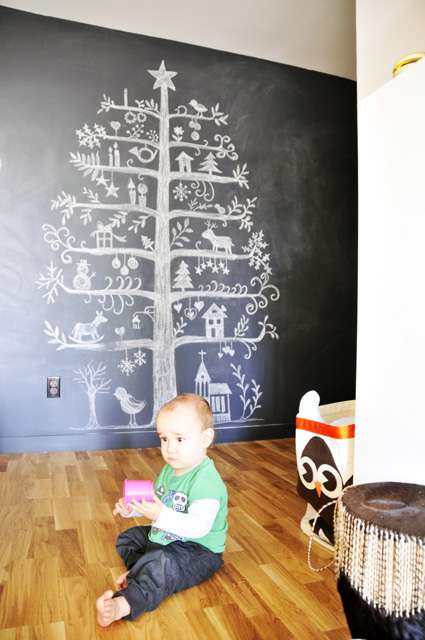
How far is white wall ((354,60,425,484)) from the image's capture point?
138 centimetres

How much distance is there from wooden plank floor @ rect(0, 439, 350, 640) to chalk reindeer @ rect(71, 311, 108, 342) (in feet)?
2.50

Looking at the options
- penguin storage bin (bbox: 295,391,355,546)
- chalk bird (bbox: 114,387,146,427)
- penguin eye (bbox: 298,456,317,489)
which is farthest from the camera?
chalk bird (bbox: 114,387,146,427)

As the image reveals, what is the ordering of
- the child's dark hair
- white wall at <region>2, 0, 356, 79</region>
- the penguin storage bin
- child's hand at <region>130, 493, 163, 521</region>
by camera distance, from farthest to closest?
white wall at <region>2, 0, 356, 79</region>
the penguin storage bin
the child's dark hair
child's hand at <region>130, 493, 163, 521</region>

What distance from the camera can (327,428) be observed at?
5.85ft

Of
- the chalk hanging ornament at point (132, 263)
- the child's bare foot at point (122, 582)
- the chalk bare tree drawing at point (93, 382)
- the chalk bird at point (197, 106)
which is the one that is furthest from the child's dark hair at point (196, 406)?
the chalk bird at point (197, 106)

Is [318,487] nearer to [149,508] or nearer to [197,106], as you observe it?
[149,508]

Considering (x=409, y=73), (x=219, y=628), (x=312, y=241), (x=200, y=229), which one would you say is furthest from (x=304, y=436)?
(x=312, y=241)

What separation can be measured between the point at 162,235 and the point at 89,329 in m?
0.70

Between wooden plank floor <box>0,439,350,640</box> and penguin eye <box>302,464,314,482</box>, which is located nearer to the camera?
wooden plank floor <box>0,439,350,640</box>

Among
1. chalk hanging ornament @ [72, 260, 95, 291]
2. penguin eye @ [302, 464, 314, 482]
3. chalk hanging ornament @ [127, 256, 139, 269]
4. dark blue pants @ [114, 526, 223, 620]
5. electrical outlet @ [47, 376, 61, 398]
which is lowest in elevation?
dark blue pants @ [114, 526, 223, 620]

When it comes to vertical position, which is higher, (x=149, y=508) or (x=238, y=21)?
(x=238, y=21)

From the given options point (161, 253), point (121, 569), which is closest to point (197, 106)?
point (161, 253)

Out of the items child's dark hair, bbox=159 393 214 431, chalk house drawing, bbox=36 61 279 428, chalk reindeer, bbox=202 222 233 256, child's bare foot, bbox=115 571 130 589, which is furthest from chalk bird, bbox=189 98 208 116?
child's bare foot, bbox=115 571 130 589

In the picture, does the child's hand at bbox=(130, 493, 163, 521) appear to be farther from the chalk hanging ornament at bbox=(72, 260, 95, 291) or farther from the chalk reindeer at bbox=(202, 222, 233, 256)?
the chalk reindeer at bbox=(202, 222, 233, 256)
